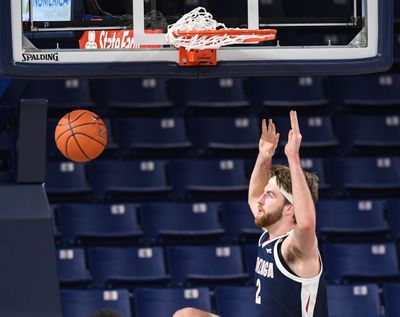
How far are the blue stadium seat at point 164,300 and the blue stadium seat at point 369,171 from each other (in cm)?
187

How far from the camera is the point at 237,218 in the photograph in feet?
31.7

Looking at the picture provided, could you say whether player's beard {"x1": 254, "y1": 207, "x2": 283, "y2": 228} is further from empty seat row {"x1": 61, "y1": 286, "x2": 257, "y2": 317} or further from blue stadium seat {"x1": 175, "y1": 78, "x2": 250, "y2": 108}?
blue stadium seat {"x1": 175, "y1": 78, "x2": 250, "y2": 108}

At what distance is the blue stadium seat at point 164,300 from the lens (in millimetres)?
8828

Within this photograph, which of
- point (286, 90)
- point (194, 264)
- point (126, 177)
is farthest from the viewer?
point (286, 90)

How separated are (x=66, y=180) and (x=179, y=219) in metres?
1.00

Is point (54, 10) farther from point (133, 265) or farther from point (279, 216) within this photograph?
point (133, 265)

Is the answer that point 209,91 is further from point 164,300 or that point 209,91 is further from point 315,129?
point 164,300

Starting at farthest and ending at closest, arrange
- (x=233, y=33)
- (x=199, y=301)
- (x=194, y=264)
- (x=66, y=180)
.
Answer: (x=66, y=180), (x=194, y=264), (x=199, y=301), (x=233, y=33)

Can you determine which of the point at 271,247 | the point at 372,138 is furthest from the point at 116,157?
the point at 271,247

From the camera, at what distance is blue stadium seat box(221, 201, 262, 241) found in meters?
9.61

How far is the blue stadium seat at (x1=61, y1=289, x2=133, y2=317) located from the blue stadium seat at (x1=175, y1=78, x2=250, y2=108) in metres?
2.37

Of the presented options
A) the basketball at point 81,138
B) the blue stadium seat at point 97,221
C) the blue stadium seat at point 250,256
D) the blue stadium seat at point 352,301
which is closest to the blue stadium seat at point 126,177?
the blue stadium seat at point 97,221

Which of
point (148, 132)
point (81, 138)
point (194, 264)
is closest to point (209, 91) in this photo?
point (148, 132)

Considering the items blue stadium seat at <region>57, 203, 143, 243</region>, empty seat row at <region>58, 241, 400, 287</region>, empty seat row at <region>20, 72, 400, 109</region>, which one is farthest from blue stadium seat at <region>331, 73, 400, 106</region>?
blue stadium seat at <region>57, 203, 143, 243</region>
